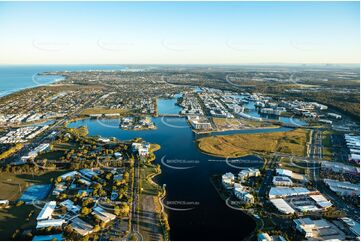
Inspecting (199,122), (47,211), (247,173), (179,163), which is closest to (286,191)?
(247,173)

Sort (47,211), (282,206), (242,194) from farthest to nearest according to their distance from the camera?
(242,194)
(282,206)
(47,211)

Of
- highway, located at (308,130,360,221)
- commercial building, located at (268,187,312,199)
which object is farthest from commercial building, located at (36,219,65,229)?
highway, located at (308,130,360,221)

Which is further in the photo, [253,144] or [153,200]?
[253,144]

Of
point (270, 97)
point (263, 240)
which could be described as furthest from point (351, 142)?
point (270, 97)

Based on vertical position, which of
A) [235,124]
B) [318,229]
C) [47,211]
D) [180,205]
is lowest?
[318,229]

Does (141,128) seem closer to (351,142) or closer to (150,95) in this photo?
(351,142)

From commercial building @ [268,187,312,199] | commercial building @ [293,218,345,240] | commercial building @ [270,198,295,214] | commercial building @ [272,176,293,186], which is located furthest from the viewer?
commercial building @ [272,176,293,186]

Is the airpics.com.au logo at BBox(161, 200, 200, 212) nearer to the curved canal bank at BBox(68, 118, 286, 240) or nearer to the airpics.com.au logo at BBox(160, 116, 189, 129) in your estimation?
the curved canal bank at BBox(68, 118, 286, 240)

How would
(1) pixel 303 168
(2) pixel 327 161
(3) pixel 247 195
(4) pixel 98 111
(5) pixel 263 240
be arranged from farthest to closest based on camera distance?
(4) pixel 98 111, (2) pixel 327 161, (1) pixel 303 168, (3) pixel 247 195, (5) pixel 263 240

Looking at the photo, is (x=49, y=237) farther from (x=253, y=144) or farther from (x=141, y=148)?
(x=253, y=144)
